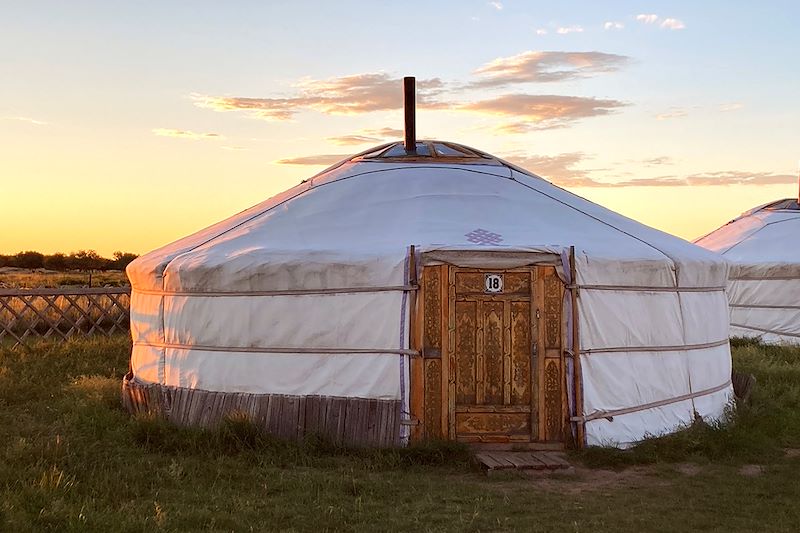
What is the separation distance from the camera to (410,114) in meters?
8.33

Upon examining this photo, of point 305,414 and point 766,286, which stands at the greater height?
point 766,286

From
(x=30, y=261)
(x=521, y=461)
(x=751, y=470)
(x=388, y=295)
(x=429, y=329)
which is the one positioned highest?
(x=30, y=261)

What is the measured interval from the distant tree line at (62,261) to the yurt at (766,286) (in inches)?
1385

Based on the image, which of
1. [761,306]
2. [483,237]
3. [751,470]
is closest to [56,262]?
[761,306]

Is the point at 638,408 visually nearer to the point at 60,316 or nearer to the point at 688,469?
the point at 688,469

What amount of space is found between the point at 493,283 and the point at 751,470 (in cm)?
214

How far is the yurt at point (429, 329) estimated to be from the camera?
20.9 ft

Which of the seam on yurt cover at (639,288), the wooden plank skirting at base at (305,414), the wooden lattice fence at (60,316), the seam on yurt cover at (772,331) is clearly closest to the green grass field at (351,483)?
the wooden plank skirting at base at (305,414)

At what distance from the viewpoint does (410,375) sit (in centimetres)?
633

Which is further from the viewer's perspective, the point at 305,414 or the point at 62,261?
the point at 62,261

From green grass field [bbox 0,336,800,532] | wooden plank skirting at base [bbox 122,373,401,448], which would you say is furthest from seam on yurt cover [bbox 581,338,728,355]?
wooden plank skirting at base [bbox 122,373,401,448]

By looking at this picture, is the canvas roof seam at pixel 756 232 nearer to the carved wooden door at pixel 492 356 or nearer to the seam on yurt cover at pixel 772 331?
the seam on yurt cover at pixel 772 331

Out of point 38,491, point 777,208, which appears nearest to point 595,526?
point 38,491

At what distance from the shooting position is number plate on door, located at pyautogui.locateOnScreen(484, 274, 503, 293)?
6.45 meters
